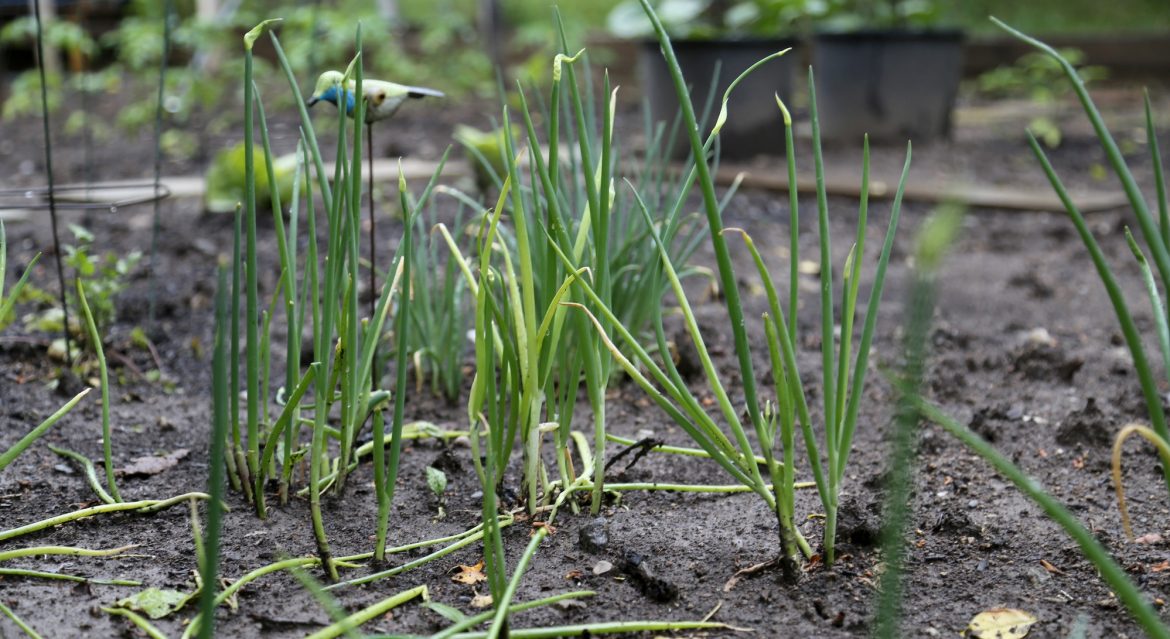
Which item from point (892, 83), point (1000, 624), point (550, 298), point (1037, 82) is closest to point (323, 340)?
point (550, 298)

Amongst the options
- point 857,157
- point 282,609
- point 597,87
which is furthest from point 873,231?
point 597,87

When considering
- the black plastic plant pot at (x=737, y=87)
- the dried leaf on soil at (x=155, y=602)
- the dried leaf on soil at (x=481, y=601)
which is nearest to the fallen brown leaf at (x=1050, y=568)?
the dried leaf on soil at (x=481, y=601)

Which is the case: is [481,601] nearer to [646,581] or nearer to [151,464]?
[646,581]

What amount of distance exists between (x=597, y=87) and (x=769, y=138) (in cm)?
226

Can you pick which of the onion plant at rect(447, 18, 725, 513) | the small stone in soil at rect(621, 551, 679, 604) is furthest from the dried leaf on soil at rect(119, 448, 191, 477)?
the small stone in soil at rect(621, 551, 679, 604)

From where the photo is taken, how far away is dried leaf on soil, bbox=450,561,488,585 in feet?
3.97

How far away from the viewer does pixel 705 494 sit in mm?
1480

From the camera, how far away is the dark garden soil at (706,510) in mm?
1146

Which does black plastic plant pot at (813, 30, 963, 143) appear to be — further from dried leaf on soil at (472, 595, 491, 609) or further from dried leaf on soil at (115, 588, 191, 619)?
dried leaf on soil at (115, 588, 191, 619)

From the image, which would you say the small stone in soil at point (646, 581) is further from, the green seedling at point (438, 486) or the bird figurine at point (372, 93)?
the bird figurine at point (372, 93)

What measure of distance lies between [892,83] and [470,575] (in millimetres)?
3958

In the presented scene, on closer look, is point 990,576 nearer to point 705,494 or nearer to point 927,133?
point 705,494

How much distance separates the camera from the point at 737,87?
4.11 metres

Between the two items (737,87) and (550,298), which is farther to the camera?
(737,87)
